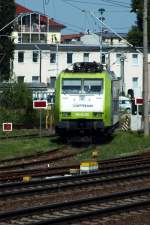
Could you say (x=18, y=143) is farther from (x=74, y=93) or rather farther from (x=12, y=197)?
(x=12, y=197)

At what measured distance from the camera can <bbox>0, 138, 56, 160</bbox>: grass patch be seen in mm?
28875

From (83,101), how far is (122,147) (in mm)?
2557

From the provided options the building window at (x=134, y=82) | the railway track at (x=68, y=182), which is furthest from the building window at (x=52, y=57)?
the railway track at (x=68, y=182)

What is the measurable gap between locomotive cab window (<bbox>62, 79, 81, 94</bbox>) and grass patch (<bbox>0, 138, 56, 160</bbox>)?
2.42 metres

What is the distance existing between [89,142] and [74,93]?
9.11 ft

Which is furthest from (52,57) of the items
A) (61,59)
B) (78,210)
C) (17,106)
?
(78,210)

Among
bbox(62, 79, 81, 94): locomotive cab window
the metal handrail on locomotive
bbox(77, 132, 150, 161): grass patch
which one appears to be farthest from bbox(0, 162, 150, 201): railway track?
bbox(62, 79, 81, 94): locomotive cab window

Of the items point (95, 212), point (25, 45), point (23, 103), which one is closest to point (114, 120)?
point (23, 103)

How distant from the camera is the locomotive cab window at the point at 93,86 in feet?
105

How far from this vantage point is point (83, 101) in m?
32.1

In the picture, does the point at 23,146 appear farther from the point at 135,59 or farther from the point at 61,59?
the point at 135,59

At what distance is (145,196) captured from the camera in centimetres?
1585

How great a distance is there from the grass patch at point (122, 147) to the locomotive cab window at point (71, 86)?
2.55 meters

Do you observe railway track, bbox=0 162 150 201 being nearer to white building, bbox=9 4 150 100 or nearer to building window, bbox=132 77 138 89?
white building, bbox=9 4 150 100
